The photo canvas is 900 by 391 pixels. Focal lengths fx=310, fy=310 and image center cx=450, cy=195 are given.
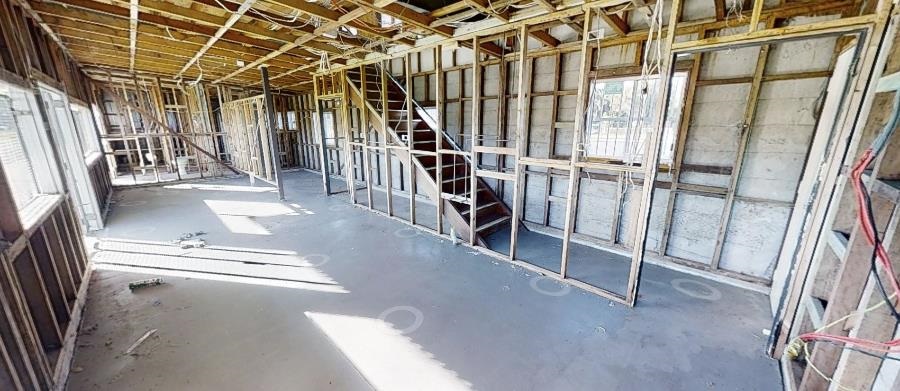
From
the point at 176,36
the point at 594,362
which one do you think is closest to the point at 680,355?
the point at 594,362

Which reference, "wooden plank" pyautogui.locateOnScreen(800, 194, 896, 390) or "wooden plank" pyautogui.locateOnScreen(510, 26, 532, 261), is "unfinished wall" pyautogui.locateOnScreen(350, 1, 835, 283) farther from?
"wooden plank" pyautogui.locateOnScreen(800, 194, 896, 390)

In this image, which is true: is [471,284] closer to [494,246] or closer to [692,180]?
[494,246]

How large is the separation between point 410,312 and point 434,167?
2995 millimetres

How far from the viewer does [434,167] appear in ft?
18.3

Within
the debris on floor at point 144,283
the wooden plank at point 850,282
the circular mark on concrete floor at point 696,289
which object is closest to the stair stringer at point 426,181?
the circular mark on concrete floor at point 696,289

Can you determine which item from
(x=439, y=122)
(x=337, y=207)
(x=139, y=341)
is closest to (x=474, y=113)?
(x=439, y=122)

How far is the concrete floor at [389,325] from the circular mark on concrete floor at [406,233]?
14.5 inches

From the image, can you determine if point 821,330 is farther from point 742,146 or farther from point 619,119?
point 619,119

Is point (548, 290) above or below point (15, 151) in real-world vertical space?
below

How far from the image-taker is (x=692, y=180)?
3.85 m

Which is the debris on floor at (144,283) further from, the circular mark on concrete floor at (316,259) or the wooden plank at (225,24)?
the wooden plank at (225,24)

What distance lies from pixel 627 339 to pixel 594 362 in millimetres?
493

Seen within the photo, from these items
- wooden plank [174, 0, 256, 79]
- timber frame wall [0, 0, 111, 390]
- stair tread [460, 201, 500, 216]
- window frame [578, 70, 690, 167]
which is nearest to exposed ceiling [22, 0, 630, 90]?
wooden plank [174, 0, 256, 79]

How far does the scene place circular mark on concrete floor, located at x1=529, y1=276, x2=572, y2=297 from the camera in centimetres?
342
